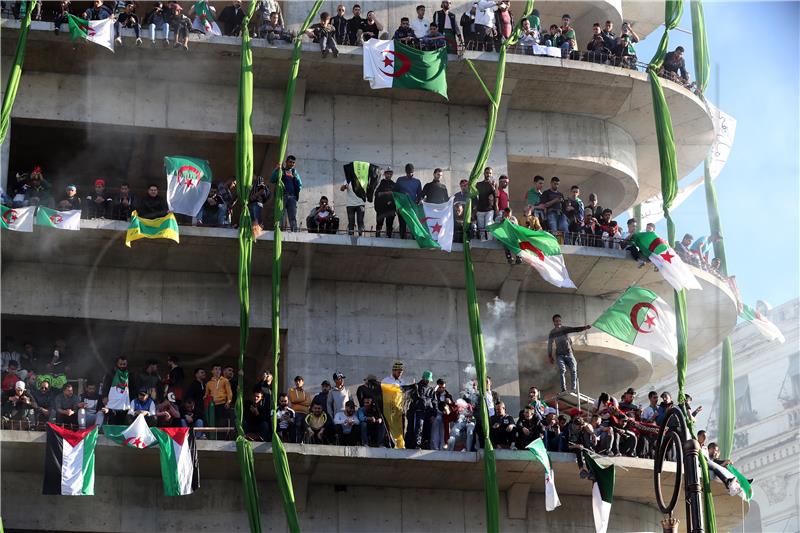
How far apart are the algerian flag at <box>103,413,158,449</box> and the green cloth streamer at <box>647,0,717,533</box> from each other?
9.63m

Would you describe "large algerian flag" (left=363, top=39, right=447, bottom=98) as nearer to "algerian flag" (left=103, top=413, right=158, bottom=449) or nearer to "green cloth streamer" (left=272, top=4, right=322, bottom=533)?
"green cloth streamer" (left=272, top=4, right=322, bottom=533)

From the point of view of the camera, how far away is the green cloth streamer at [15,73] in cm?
2788

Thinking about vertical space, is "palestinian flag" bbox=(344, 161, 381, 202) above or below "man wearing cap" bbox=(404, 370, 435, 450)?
above

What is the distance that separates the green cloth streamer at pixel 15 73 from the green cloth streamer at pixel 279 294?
5043mm

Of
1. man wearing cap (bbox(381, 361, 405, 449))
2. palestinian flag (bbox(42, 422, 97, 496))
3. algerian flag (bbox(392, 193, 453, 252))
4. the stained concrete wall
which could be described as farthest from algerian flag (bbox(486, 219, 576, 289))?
palestinian flag (bbox(42, 422, 97, 496))

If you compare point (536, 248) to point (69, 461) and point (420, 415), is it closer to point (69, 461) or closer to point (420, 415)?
point (420, 415)

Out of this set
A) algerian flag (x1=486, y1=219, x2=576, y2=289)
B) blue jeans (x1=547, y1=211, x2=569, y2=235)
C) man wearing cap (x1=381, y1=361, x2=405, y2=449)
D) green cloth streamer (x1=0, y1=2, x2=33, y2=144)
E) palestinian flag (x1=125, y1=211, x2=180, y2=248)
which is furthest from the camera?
blue jeans (x1=547, y1=211, x2=569, y2=235)

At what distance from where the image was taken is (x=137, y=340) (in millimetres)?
31750

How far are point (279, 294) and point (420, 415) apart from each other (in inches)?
150

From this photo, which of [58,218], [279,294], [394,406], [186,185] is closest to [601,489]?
[394,406]

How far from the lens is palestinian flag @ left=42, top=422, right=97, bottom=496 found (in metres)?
25.7

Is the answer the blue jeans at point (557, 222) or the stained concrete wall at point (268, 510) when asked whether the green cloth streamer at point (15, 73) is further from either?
the blue jeans at point (557, 222)

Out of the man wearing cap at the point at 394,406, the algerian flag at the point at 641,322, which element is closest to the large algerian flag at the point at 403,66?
the algerian flag at the point at 641,322

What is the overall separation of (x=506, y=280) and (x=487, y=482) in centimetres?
494
